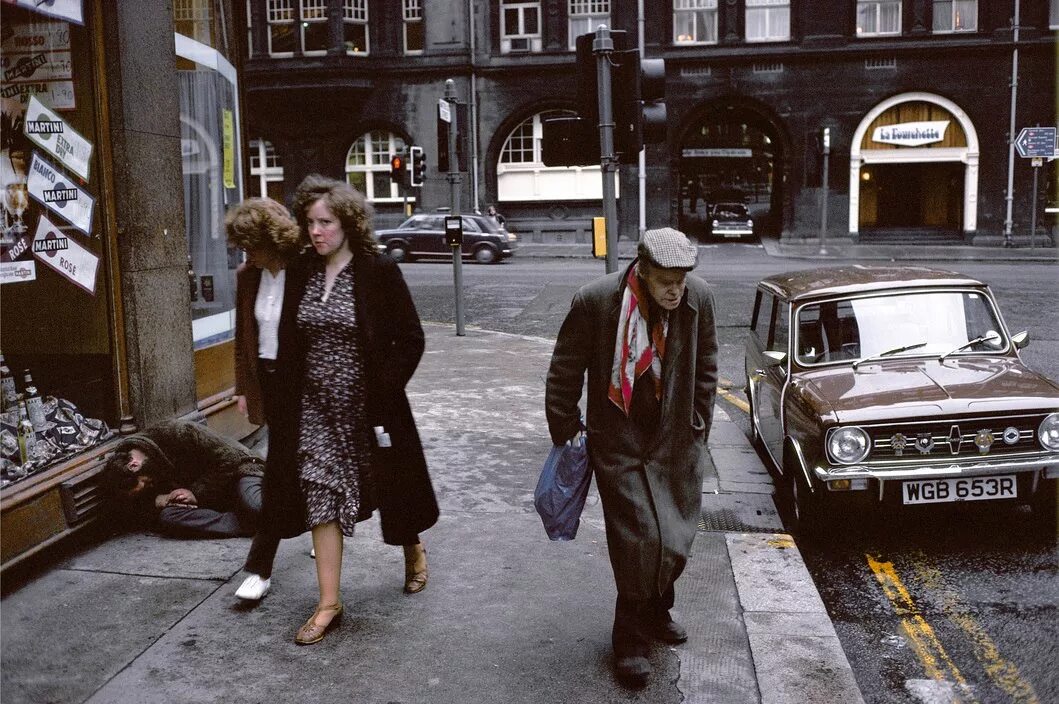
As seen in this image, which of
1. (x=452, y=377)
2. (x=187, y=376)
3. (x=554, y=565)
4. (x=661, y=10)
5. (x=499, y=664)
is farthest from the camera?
(x=661, y=10)

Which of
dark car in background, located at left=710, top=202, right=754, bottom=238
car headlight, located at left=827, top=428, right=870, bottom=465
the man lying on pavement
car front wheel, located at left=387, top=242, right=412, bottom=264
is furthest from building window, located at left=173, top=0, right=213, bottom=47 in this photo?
dark car in background, located at left=710, top=202, right=754, bottom=238

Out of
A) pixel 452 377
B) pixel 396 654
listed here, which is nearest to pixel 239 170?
pixel 452 377

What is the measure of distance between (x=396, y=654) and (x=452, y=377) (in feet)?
22.4

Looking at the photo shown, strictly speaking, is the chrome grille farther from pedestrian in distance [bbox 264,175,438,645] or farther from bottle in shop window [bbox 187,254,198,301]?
bottle in shop window [bbox 187,254,198,301]

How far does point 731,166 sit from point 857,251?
9.37m

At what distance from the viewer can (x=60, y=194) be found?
574cm

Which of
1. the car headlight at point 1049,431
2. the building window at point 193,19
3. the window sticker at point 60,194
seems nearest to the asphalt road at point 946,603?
the car headlight at point 1049,431

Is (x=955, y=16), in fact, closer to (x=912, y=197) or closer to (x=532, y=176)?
(x=912, y=197)

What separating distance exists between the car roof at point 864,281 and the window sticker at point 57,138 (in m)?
4.44

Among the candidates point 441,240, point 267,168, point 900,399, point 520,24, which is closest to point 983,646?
point 900,399

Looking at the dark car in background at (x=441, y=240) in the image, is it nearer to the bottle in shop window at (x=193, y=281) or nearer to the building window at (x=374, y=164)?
the building window at (x=374, y=164)

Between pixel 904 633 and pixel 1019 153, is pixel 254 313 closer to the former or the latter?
pixel 904 633

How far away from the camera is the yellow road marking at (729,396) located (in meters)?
9.74

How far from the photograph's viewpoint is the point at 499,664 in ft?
13.3
